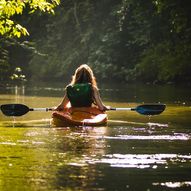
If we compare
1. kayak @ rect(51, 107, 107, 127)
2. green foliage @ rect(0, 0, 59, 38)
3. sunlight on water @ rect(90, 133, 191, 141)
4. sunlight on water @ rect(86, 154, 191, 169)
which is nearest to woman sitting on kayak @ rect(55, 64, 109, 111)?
kayak @ rect(51, 107, 107, 127)

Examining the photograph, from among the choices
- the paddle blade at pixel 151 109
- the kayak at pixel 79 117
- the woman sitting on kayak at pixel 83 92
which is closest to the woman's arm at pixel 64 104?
the woman sitting on kayak at pixel 83 92

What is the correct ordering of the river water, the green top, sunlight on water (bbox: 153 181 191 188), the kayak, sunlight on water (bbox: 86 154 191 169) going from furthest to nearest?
the green top, the kayak, sunlight on water (bbox: 86 154 191 169), the river water, sunlight on water (bbox: 153 181 191 188)

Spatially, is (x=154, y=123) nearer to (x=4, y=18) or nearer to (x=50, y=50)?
(x=4, y=18)

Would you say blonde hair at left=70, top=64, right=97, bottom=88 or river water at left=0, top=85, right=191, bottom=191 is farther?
blonde hair at left=70, top=64, right=97, bottom=88

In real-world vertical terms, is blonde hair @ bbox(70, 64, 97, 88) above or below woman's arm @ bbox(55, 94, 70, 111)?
above

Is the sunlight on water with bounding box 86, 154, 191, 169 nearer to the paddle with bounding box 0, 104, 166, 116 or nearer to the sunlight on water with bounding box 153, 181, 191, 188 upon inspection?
the sunlight on water with bounding box 153, 181, 191, 188

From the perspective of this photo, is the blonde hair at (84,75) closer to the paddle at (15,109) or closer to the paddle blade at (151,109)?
the paddle at (15,109)

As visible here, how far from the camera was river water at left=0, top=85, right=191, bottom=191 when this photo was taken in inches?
317

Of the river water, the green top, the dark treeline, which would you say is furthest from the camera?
the dark treeline

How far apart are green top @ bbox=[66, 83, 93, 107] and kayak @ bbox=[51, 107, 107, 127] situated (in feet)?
0.79

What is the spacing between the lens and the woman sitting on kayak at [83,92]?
15.5 m

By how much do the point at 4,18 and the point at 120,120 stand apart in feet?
11.1

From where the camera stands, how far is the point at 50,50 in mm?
54688

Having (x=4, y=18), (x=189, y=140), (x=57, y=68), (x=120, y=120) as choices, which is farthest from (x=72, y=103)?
(x=57, y=68)
